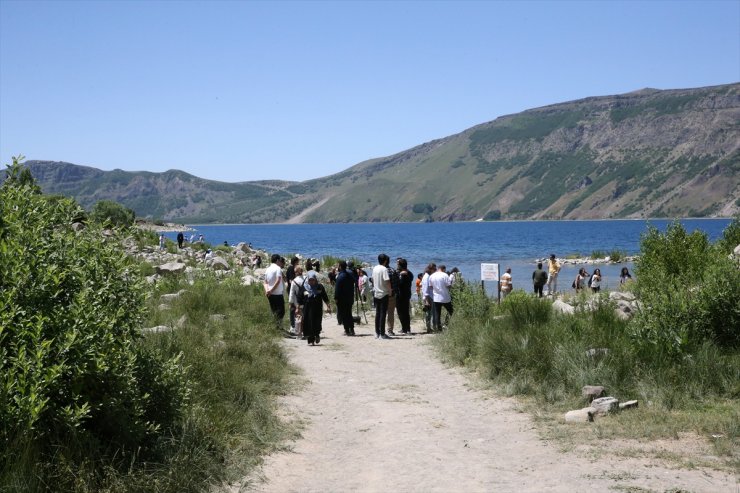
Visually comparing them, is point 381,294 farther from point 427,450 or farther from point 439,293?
point 427,450

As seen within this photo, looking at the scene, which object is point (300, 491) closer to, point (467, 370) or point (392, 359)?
point (467, 370)

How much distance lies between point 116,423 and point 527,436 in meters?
4.55

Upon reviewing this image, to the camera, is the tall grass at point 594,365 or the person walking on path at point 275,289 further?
the person walking on path at point 275,289

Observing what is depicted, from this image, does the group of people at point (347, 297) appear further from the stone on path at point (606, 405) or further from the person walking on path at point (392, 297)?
the stone on path at point (606, 405)

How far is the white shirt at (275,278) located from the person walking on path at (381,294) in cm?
227

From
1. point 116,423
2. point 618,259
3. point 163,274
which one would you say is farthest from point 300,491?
point 618,259

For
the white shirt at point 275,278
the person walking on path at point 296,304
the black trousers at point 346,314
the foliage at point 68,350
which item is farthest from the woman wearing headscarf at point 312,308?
the foliage at point 68,350

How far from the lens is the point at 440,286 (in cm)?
1645

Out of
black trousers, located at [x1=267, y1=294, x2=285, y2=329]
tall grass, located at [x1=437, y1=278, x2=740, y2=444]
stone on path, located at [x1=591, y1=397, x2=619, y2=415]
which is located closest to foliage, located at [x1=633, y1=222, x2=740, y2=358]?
tall grass, located at [x1=437, y1=278, x2=740, y2=444]

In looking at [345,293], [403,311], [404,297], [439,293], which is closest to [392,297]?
[404,297]

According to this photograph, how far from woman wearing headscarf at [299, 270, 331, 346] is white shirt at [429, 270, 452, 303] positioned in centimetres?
279

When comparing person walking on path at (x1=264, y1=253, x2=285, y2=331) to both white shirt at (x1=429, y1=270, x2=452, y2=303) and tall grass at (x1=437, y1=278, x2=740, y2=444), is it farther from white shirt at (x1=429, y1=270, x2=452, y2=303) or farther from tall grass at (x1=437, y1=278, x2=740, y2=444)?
tall grass at (x1=437, y1=278, x2=740, y2=444)

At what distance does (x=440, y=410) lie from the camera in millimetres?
9289

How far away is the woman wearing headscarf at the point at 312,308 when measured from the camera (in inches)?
593
